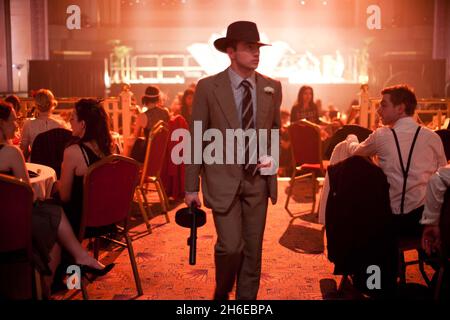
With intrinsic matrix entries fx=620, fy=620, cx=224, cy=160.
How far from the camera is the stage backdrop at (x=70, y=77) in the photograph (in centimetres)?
1555

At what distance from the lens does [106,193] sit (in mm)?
3461

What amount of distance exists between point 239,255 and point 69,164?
1.24 metres

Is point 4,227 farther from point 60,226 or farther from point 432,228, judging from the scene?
point 432,228

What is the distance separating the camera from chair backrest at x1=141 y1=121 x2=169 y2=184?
536 centimetres

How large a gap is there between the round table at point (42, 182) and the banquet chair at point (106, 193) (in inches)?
12.4

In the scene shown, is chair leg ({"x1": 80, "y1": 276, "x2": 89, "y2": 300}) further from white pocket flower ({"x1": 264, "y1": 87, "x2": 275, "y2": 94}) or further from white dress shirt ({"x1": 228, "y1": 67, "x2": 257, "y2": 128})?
white pocket flower ({"x1": 264, "y1": 87, "x2": 275, "y2": 94})

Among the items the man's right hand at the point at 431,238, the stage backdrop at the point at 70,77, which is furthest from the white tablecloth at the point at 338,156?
the stage backdrop at the point at 70,77

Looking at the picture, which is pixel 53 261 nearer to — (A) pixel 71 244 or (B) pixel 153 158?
(A) pixel 71 244

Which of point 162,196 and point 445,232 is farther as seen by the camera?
point 162,196

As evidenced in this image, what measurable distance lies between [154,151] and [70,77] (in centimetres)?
1107

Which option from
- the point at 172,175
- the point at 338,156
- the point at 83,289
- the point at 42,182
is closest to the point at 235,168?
the point at 83,289

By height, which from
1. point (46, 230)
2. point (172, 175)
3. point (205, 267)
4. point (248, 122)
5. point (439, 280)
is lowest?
point (205, 267)

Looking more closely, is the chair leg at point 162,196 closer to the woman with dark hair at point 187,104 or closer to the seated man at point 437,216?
the woman with dark hair at point 187,104
